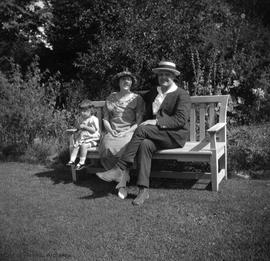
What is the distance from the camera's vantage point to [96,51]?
8352mm

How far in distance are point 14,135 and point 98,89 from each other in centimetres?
211

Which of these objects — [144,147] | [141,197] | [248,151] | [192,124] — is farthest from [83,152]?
[248,151]

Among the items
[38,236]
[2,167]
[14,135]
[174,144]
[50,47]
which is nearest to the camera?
[38,236]

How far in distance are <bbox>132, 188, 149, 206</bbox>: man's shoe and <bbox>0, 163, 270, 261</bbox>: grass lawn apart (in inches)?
2.4

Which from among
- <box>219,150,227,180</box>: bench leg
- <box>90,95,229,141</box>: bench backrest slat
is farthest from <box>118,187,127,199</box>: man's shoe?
<box>219,150,227,180</box>: bench leg

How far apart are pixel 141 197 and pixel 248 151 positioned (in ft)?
5.98

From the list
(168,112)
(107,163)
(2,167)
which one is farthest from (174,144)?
(2,167)

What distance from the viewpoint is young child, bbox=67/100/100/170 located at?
5457 mm

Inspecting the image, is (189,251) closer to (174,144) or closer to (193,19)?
(174,144)

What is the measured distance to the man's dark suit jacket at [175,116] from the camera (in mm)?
4945

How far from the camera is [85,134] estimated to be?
5645 millimetres

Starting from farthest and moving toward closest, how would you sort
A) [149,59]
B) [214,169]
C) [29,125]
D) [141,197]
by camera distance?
[149,59] < [29,125] < [214,169] < [141,197]

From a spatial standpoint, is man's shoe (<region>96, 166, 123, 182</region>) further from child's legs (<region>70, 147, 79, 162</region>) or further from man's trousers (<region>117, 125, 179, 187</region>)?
child's legs (<region>70, 147, 79, 162</region>)

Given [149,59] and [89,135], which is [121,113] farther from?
[149,59]
